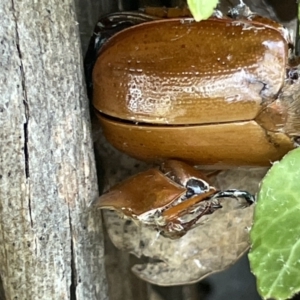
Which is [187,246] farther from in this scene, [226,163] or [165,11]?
[165,11]

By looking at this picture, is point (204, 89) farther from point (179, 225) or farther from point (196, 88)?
point (179, 225)

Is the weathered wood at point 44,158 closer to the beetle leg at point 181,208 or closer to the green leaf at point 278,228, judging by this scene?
Answer: the beetle leg at point 181,208

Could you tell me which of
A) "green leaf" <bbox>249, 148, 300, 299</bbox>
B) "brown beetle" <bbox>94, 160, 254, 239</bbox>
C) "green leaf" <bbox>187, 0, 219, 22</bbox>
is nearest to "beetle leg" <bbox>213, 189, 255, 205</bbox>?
"brown beetle" <bbox>94, 160, 254, 239</bbox>

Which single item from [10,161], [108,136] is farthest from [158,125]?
[10,161]

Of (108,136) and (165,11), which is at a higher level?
(165,11)

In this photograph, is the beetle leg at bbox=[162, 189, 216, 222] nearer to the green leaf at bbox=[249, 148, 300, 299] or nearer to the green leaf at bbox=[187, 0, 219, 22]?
the green leaf at bbox=[249, 148, 300, 299]

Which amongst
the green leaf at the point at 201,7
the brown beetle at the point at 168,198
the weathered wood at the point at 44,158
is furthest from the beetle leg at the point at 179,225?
the green leaf at the point at 201,7

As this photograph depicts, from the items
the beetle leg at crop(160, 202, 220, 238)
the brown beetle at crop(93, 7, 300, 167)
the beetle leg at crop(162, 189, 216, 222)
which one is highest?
the brown beetle at crop(93, 7, 300, 167)
